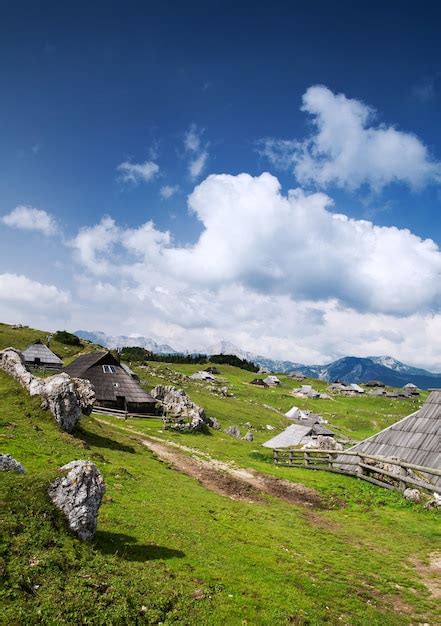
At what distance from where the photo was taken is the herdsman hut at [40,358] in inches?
3142

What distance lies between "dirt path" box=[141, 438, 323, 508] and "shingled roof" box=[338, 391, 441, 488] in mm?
8623

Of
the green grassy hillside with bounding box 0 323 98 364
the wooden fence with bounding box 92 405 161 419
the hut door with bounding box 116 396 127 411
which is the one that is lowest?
the wooden fence with bounding box 92 405 161 419

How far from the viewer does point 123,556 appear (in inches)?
461

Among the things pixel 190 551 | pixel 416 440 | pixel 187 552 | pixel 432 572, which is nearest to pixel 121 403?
pixel 416 440

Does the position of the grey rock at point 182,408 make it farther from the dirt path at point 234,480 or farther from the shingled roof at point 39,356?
the shingled roof at point 39,356

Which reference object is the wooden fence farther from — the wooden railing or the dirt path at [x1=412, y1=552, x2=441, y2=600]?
the dirt path at [x1=412, y1=552, x2=441, y2=600]

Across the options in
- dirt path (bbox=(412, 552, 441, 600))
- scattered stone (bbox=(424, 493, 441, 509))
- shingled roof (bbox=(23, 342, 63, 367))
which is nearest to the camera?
dirt path (bbox=(412, 552, 441, 600))

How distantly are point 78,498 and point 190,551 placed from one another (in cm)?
495

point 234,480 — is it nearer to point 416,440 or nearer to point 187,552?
point 416,440

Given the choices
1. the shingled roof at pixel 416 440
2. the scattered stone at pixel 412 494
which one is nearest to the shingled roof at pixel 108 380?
the shingled roof at pixel 416 440

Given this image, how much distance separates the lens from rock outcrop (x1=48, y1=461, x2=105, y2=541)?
11188mm

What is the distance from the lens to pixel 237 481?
28.6 metres

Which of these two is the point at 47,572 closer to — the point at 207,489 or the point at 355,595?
the point at 355,595

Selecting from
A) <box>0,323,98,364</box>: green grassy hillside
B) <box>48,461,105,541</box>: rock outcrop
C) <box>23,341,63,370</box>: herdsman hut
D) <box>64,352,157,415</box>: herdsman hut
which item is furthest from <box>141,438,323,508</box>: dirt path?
<box>0,323,98,364</box>: green grassy hillside
